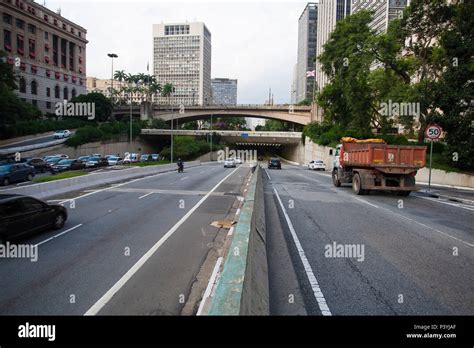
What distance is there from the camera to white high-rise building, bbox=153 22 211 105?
175 m

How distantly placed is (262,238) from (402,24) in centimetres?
3105

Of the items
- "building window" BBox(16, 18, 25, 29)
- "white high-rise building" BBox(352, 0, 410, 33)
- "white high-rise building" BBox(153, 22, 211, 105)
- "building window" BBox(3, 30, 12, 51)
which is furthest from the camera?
"white high-rise building" BBox(153, 22, 211, 105)

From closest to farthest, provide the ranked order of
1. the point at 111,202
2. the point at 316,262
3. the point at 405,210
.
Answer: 1. the point at 316,262
2. the point at 405,210
3. the point at 111,202

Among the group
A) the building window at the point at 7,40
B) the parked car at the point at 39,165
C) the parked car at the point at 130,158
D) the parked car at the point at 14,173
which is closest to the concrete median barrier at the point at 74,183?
the parked car at the point at 14,173

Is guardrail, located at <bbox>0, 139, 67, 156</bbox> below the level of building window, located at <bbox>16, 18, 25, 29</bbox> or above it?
below

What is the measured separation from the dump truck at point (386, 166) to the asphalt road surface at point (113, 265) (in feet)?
28.3

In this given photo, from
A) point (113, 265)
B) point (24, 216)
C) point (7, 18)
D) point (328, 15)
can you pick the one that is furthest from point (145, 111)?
point (113, 265)

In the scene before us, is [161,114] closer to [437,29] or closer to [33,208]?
[437,29]

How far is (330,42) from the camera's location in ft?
151

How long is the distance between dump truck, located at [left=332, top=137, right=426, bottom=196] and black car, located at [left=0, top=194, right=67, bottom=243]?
46.8 ft

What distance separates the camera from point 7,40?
78.8m

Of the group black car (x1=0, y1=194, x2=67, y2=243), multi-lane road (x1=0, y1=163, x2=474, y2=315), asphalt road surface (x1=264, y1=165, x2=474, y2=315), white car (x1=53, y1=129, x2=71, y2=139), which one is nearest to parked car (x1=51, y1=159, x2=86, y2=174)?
multi-lane road (x1=0, y1=163, x2=474, y2=315)

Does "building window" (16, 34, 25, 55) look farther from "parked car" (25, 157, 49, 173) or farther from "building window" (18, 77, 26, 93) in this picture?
"parked car" (25, 157, 49, 173)
